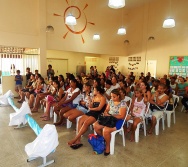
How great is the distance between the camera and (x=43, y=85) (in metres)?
5.04

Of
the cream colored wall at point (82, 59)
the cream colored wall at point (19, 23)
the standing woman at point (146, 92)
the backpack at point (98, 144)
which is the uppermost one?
the cream colored wall at point (19, 23)

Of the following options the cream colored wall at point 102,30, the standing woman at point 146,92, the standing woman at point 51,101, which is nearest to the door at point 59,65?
the cream colored wall at point 102,30

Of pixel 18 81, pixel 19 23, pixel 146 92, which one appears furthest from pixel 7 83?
pixel 146 92

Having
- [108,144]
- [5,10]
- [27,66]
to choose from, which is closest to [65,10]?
[5,10]

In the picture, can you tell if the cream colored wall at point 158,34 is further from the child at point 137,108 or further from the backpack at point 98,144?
the backpack at point 98,144

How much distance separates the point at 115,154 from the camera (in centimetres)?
253

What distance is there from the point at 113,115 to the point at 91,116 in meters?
0.42

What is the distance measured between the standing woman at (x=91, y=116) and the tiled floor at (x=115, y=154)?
13 cm

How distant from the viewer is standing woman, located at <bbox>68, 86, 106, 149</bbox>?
106 inches

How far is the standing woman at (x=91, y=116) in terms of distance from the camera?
2703 mm

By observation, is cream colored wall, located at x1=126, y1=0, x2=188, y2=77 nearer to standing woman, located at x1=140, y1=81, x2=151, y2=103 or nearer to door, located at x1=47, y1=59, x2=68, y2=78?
door, located at x1=47, y1=59, x2=68, y2=78

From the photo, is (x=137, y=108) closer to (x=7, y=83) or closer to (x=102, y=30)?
(x=7, y=83)

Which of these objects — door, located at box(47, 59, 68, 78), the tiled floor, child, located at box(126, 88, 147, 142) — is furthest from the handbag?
door, located at box(47, 59, 68, 78)

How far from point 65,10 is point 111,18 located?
2.85 meters
